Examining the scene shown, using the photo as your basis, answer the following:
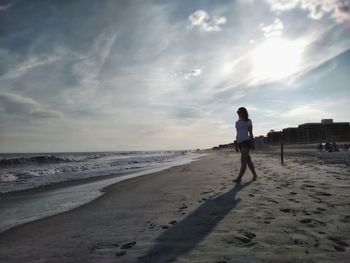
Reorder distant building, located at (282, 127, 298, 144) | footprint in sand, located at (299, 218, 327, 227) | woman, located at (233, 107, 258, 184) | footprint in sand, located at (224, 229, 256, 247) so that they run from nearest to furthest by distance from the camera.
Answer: footprint in sand, located at (224, 229, 256, 247), footprint in sand, located at (299, 218, 327, 227), woman, located at (233, 107, 258, 184), distant building, located at (282, 127, 298, 144)

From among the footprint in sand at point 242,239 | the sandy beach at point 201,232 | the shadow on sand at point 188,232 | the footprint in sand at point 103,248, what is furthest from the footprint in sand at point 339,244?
the footprint in sand at point 103,248

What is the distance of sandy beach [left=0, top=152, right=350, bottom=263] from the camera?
9.53ft

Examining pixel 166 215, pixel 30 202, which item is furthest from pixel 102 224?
pixel 30 202

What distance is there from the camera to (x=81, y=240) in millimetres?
3707

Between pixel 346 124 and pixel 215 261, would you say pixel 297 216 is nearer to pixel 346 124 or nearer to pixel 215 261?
pixel 215 261

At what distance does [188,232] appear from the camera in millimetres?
3635

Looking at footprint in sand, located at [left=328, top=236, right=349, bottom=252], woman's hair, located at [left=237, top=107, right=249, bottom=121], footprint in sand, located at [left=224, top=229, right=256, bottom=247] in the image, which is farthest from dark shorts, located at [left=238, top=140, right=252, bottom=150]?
footprint in sand, located at [left=328, top=236, right=349, bottom=252]

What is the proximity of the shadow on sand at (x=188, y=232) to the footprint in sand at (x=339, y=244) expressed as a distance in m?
1.34

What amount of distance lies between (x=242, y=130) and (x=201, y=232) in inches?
204

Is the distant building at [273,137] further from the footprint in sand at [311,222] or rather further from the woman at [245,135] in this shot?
the footprint in sand at [311,222]

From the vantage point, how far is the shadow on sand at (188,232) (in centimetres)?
295

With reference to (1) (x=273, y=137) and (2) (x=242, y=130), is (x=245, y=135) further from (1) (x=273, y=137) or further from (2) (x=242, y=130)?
(1) (x=273, y=137)

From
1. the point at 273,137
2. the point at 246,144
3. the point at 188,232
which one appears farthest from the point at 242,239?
the point at 273,137

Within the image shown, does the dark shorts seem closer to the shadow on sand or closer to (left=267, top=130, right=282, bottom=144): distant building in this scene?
the shadow on sand
